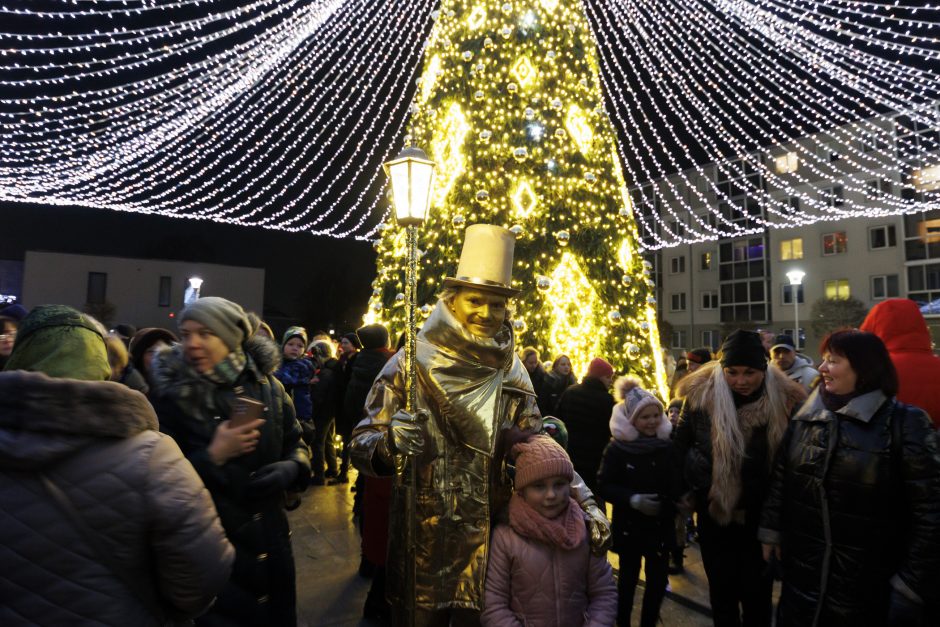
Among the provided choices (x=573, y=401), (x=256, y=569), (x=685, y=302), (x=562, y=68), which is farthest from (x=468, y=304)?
(x=685, y=302)

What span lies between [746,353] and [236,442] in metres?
2.66

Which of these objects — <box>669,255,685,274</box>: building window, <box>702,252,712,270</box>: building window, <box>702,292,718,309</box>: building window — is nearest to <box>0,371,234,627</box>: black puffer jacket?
<box>702,292,718,309</box>: building window

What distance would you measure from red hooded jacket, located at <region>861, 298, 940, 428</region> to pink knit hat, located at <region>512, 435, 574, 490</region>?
1.95 metres

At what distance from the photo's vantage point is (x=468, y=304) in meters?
2.63

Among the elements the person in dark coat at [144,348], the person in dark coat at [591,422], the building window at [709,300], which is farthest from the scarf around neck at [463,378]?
the building window at [709,300]

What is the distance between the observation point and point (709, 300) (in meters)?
36.4

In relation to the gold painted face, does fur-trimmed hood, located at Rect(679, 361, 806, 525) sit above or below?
below

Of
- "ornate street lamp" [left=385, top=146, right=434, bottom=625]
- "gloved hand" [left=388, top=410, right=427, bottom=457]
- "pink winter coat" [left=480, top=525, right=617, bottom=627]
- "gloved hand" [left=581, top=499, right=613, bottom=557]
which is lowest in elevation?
"pink winter coat" [left=480, top=525, right=617, bottom=627]

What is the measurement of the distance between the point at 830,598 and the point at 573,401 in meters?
2.82

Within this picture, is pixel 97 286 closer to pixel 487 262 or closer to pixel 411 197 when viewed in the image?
pixel 411 197

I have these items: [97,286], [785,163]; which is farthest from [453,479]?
[97,286]

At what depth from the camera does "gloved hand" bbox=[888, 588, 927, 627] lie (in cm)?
213

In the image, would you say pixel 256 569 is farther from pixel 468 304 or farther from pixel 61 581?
pixel 468 304

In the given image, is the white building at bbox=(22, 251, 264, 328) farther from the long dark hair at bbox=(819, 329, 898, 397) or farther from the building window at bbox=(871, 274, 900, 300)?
the building window at bbox=(871, 274, 900, 300)
